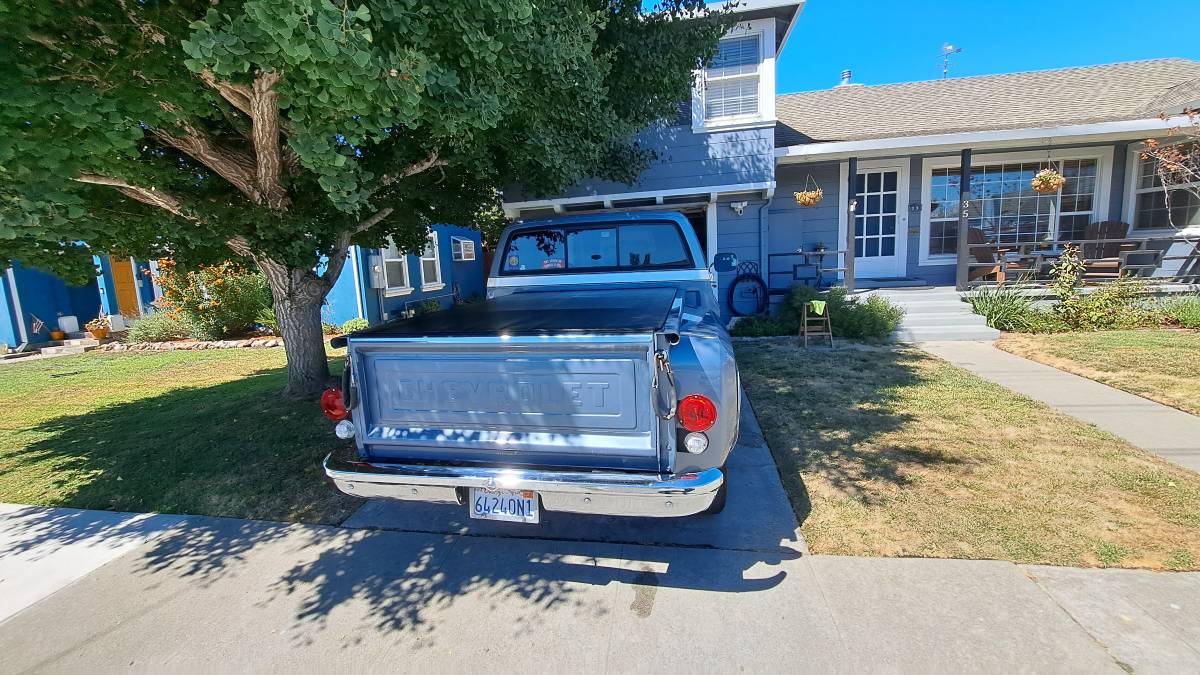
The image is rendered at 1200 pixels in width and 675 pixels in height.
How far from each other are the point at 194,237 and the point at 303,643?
379 cm

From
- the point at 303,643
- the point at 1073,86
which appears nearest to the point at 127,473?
the point at 303,643

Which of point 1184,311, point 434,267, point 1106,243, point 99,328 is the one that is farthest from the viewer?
point 434,267

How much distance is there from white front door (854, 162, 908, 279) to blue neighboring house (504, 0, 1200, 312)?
0.03 m

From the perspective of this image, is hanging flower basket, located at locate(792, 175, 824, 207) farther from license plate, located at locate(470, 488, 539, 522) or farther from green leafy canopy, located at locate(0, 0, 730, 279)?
license plate, located at locate(470, 488, 539, 522)

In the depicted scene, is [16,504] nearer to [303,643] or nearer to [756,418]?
[303,643]

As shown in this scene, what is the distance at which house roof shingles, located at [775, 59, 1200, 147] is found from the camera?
32.1 ft

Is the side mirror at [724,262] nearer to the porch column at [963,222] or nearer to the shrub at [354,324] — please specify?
the porch column at [963,222]

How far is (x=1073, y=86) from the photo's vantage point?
11539 millimetres

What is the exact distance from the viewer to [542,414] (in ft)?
8.55

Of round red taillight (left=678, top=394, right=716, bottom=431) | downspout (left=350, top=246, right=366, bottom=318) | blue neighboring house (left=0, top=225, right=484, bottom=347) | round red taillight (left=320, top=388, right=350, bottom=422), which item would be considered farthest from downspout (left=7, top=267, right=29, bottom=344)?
round red taillight (left=678, top=394, right=716, bottom=431)

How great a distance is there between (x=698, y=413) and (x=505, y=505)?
1064 millimetres

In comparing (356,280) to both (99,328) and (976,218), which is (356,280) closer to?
(99,328)

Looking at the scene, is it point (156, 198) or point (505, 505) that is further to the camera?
point (156, 198)

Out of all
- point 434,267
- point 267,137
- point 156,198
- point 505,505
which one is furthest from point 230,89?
point 434,267
